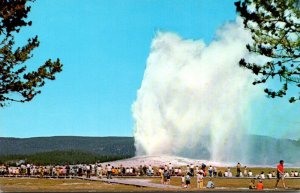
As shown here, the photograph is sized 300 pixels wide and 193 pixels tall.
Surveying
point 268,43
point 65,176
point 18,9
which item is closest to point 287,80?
point 268,43

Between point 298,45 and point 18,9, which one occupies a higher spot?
point 18,9

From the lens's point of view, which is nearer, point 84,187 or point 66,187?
point 66,187

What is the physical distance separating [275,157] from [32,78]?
536 ft

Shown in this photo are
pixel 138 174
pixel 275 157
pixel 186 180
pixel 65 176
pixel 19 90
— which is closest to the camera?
pixel 19 90

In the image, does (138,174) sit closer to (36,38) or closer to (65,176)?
(65,176)

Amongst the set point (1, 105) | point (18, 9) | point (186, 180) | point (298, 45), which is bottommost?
point (186, 180)

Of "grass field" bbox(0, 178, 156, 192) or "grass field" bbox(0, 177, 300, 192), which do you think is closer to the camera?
"grass field" bbox(0, 178, 156, 192)

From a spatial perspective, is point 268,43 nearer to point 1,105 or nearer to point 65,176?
point 1,105

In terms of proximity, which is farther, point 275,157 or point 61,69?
point 275,157

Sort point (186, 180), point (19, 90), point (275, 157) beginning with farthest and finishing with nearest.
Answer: point (275, 157), point (186, 180), point (19, 90)

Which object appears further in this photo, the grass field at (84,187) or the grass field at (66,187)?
the grass field at (84,187)

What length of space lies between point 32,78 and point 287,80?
1526 centimetres

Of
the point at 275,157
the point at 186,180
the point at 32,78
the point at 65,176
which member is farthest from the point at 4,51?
the point at 275,157

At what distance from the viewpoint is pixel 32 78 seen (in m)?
42.6
